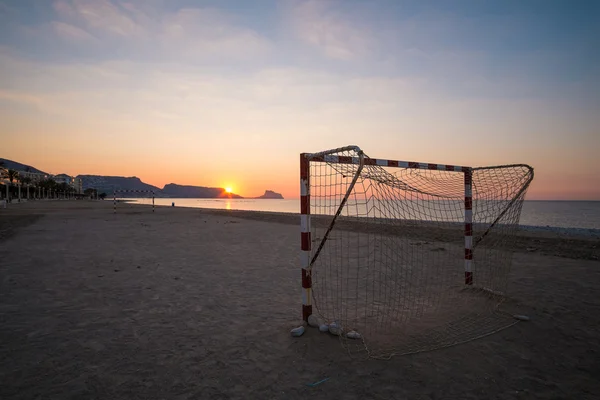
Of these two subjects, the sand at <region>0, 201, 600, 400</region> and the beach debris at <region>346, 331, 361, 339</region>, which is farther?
the beach debris at <region>346, 331, 361, 339</region>

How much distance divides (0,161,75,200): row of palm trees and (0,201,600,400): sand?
109898 millimetres

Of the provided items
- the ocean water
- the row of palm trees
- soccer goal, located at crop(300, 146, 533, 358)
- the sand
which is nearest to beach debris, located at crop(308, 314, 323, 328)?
soccer goal, located at crop(300, 146, 533, 358)

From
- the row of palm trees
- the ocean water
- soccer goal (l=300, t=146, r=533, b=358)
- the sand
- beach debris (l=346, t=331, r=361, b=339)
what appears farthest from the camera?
the row of palm trees

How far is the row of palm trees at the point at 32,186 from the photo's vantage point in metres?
91.6

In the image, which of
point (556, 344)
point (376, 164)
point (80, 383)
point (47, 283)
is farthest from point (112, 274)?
point (556, 344)

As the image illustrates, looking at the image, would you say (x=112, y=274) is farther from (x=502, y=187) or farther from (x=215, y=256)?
(x=502, y=187)

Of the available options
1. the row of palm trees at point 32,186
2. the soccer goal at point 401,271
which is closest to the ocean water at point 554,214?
the soccer goal at point 401,271

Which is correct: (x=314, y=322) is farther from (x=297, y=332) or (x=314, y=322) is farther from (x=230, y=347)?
(x=230, y=347)

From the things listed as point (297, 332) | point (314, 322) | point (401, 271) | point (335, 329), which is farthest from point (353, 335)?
point (401, 271)

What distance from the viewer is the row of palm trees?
3605 inches

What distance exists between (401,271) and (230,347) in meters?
5.58

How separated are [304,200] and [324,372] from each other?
2.10 meters

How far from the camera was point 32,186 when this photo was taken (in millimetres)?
108875

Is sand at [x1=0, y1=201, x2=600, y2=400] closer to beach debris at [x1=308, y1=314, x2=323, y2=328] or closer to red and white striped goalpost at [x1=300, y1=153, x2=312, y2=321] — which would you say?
beach debris at [x1=308, y1=314, x2=323, y2=328]
